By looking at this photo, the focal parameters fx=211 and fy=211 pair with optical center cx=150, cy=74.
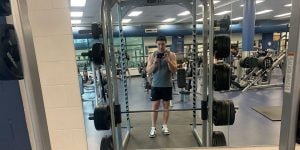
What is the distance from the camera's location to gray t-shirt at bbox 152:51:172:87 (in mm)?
3111

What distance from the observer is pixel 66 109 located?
1.71 metres

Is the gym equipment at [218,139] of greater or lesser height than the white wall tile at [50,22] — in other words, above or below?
below

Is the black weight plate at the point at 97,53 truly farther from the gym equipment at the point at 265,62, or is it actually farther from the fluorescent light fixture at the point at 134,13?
the gym equipment at the point at 265,62

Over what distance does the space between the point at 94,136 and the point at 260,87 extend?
14.2 feet

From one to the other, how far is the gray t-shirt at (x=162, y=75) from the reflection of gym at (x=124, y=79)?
0.05 ft

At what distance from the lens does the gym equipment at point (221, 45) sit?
206cm

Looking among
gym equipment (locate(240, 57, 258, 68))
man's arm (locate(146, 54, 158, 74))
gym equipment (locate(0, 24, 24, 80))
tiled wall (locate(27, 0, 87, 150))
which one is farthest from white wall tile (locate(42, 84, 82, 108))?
gym equipment (locate(240, 57, 258, 68))

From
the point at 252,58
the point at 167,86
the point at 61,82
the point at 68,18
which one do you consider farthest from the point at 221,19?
the point at 252,58

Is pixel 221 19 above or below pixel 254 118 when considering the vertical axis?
above

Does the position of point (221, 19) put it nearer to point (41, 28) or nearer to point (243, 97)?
point (41, 28)

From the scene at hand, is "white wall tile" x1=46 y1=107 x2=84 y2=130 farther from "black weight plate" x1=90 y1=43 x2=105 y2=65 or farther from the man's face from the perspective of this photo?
the man's face

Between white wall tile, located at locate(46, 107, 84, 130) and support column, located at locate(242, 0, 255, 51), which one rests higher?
support column, located at locate(242, 0, 255, 51)

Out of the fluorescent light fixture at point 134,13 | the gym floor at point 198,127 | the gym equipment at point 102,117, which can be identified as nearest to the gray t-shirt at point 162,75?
the gym floor at point 198,127

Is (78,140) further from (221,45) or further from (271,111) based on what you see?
(271,111)
